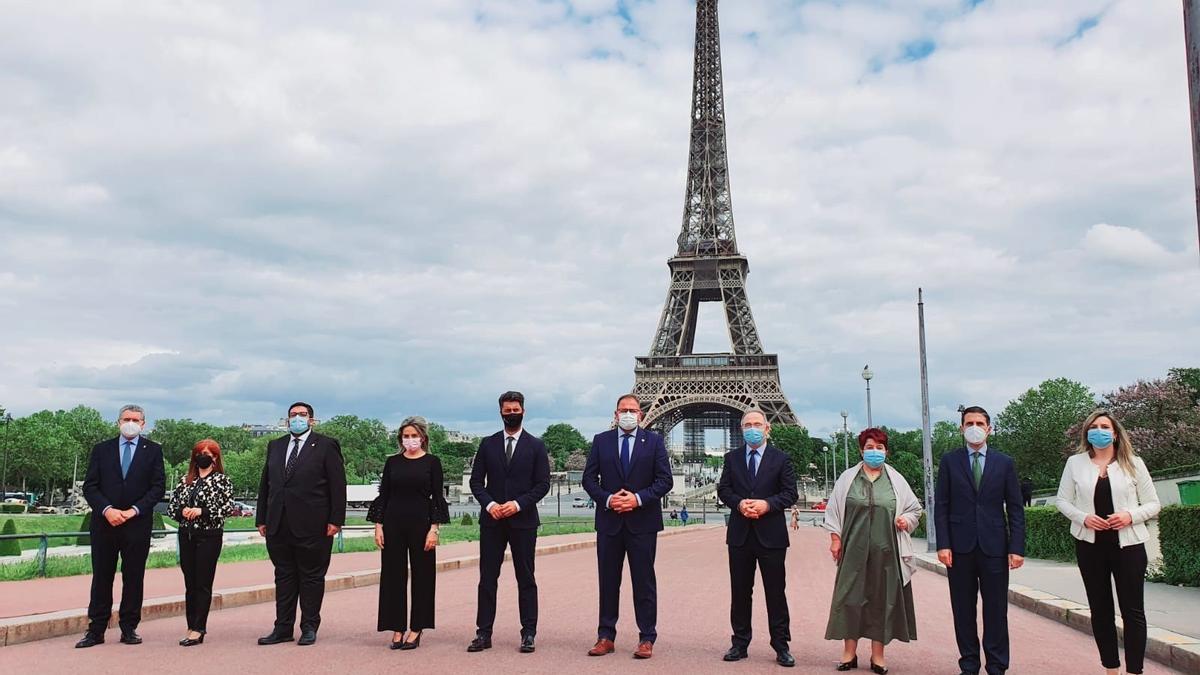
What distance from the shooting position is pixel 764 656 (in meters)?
8.15

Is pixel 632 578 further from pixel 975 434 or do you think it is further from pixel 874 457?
pixel 975 434

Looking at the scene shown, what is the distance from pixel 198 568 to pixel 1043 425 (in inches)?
2906

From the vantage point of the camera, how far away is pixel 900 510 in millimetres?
7738

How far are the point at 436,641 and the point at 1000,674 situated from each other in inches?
180

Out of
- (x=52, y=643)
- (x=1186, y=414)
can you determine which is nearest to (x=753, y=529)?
(x=52, y=643)

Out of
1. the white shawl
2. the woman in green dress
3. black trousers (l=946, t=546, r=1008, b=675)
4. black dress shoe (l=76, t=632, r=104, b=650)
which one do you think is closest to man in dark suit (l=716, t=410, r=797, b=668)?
the white shawl

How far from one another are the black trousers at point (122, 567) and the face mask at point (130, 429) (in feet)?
2.45

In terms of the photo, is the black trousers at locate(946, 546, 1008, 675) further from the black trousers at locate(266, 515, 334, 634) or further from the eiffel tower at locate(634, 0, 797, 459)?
the eiffel tower at locate(634, 0, 797, 459)

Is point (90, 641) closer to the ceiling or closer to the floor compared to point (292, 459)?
closer to the floor

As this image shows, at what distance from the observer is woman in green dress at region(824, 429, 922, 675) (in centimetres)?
750

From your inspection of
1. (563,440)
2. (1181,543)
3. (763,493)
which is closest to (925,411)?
(1181,543)

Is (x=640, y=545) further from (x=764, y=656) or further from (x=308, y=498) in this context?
(x=308, y=498)

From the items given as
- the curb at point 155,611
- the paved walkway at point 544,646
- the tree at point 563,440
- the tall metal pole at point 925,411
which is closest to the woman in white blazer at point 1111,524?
the paved walkway at point 544,646

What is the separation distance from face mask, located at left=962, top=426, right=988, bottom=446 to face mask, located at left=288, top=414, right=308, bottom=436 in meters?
5.55
